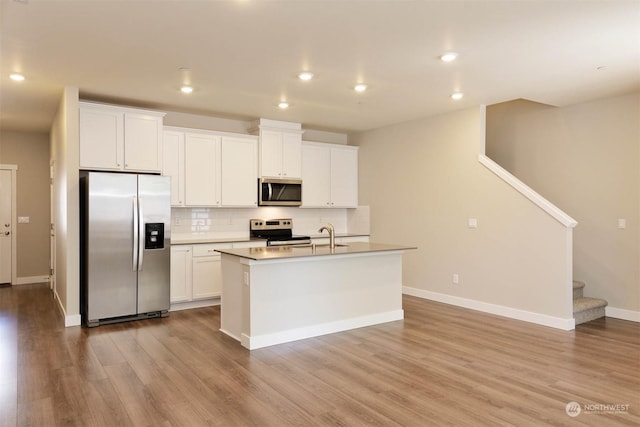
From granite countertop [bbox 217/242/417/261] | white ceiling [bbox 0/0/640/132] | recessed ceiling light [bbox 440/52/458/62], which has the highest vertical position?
white ceiling [bbox 0/0/640/132]

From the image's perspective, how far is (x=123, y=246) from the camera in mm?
4988

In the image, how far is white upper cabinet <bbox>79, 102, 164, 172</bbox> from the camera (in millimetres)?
5023

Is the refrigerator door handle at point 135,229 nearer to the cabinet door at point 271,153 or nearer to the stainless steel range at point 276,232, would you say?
the stainless steel range at point 276,232

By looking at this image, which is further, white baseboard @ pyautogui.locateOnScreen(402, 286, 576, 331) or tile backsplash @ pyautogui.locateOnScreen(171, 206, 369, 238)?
tile backsplash @ pyautogui.locateOnScreen(171, 206, 369, 238)

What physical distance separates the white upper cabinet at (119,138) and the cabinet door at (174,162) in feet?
0.67

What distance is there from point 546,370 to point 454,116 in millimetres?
3510

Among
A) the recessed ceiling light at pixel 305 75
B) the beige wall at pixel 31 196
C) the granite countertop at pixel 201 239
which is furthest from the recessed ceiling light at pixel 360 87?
the beige wall at pixel 31 196

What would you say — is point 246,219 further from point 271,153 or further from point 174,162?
point 174,162

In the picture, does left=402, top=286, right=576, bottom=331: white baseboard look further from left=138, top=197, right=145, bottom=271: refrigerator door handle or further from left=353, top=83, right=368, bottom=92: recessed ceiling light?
left=138, top=197, right=145, bottom=271: refrigerator door handle

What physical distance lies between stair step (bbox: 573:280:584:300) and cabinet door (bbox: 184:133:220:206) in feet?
15.2

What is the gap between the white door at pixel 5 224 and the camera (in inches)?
293

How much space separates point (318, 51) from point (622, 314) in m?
4.55

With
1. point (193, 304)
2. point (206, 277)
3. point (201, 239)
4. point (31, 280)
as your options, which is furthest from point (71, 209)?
point (31, 280)

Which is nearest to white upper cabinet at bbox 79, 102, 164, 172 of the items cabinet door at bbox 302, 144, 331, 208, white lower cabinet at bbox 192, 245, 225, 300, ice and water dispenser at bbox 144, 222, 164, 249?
ice and water dispenser at bbox 144, 222, 164, 249
